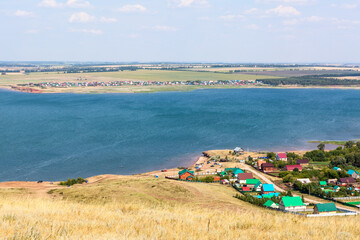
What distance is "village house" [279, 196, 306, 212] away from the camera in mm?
19234

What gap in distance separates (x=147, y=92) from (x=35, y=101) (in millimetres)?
33748

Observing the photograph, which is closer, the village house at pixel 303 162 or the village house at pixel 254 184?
the village house at pixel 254 184

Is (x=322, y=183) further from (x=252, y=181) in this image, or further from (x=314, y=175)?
(x=252, y=181)

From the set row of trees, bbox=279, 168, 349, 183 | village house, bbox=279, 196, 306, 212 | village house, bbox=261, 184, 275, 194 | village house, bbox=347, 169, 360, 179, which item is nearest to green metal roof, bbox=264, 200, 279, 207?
village house, bbox=279, 196, 306, 212

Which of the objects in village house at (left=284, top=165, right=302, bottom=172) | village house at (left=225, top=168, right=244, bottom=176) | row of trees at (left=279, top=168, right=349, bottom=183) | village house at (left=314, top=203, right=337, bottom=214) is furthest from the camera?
village house at (left=284, top=165, right=302, bottom=172)

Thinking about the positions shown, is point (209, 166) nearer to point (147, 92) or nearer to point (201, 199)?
point (201, 199)

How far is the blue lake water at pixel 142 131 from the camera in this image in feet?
111

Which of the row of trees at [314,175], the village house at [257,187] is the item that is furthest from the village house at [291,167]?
the village house at [257,187]

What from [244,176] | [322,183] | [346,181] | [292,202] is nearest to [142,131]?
[244,176]

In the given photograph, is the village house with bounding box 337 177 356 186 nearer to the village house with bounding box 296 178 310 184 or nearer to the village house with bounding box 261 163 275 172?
the village house with bounding box 296 178 310 184

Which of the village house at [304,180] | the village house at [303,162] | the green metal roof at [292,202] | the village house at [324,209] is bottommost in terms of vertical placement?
the village house at [303,162]

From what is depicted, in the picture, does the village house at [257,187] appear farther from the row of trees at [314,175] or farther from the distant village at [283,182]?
the row of trees at [314,175]

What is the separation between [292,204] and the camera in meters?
19.5

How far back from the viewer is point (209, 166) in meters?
32.4
